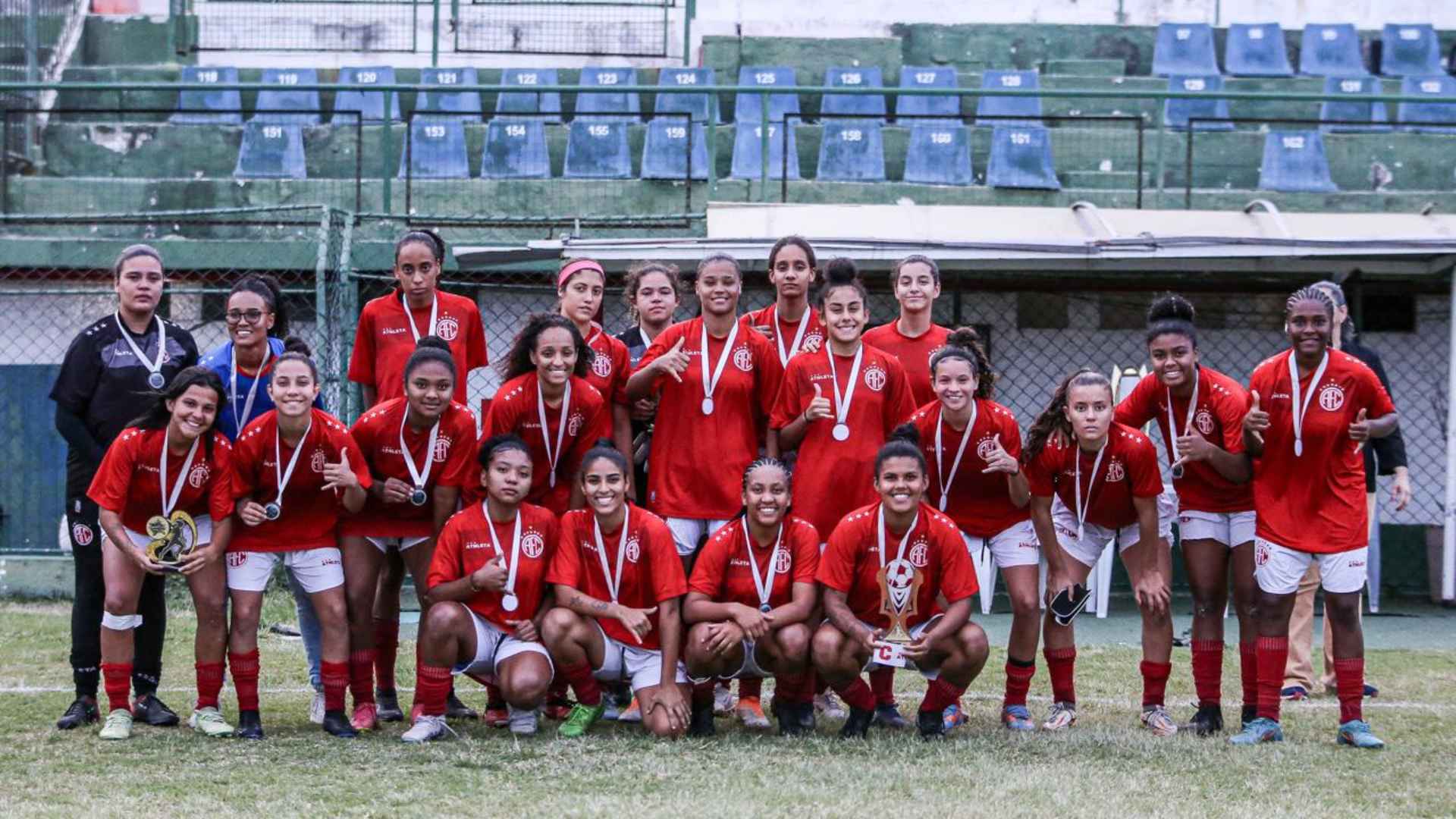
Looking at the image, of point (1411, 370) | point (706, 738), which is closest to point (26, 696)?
point (706, 738)

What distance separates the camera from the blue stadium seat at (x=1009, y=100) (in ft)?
43.6

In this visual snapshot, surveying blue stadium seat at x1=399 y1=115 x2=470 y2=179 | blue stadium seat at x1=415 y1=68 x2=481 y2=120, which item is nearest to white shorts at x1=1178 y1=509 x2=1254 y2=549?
blue stadium seat at x1=399 y1=115 x2=470 y2=179

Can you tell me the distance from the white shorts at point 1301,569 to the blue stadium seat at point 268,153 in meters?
8.82

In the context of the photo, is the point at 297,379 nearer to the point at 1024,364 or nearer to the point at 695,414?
the point at 695,414

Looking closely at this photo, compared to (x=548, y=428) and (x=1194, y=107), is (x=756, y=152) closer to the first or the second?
(x=1194, y=107)

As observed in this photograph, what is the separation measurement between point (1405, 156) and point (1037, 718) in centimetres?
848

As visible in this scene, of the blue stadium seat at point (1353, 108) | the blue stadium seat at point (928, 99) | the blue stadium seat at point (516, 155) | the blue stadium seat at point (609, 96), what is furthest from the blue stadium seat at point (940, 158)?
the blue stadium seat at point (1353, 108)

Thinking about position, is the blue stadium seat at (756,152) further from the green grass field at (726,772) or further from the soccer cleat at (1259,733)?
the soccer cleat at (1259,733)

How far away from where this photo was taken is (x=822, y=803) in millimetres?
4508

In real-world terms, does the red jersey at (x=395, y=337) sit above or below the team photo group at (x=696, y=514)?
above

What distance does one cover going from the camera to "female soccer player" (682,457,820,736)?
222 inches

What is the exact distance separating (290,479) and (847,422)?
207 centimetres

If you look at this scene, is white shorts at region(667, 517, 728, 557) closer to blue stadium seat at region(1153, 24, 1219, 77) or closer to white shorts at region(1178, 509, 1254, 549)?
white shorts at region(1178, 509, 1254, 549)

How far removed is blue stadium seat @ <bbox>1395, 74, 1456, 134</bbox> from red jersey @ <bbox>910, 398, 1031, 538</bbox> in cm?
801
